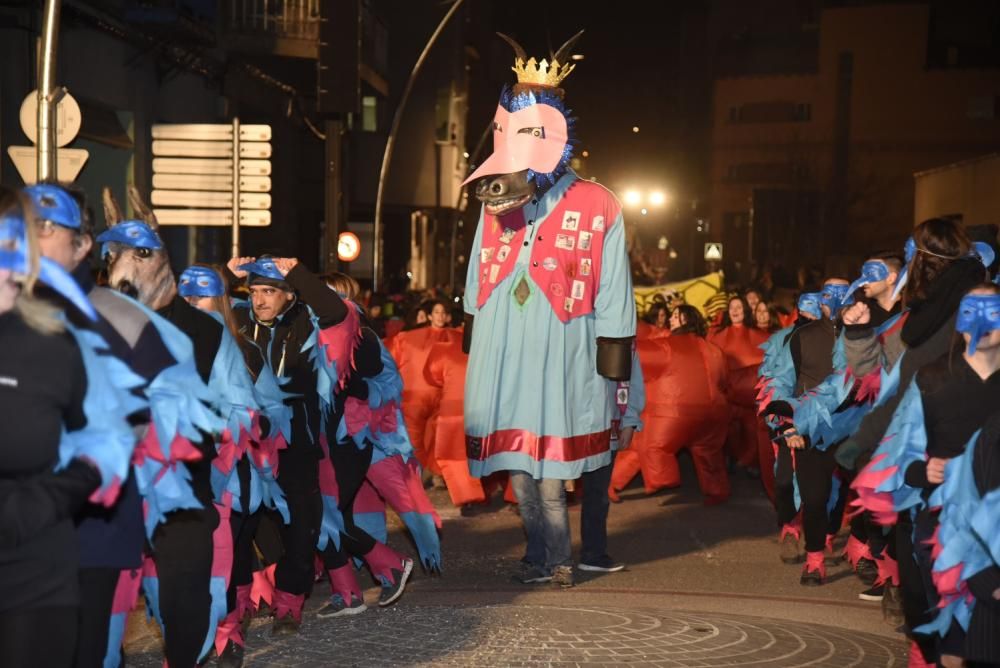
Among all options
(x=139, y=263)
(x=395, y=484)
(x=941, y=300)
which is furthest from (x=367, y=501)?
(x=941, y=300)

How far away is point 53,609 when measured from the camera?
4.20 metres

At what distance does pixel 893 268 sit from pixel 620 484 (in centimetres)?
493

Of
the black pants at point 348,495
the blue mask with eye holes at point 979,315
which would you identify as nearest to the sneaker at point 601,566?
the black pants at point 348,495

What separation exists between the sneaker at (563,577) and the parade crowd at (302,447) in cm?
9

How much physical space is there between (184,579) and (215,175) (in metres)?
12.1

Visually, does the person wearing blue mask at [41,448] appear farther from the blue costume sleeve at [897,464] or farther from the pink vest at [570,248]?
the pink vest at [570,248]

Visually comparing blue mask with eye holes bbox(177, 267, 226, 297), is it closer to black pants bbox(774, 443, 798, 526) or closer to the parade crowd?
the parade crowd

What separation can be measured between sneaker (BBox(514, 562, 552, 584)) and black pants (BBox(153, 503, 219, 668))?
3476 mm

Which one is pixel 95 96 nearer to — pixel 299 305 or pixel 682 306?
pixel 682 306

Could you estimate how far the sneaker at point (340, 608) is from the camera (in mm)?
8250

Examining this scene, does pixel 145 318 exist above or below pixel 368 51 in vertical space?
below

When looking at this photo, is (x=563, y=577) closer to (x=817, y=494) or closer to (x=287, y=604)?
(x=817, y=494)

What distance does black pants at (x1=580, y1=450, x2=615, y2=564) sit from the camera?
9.66 metres

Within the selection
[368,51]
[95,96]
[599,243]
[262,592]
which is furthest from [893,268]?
[368,51]
